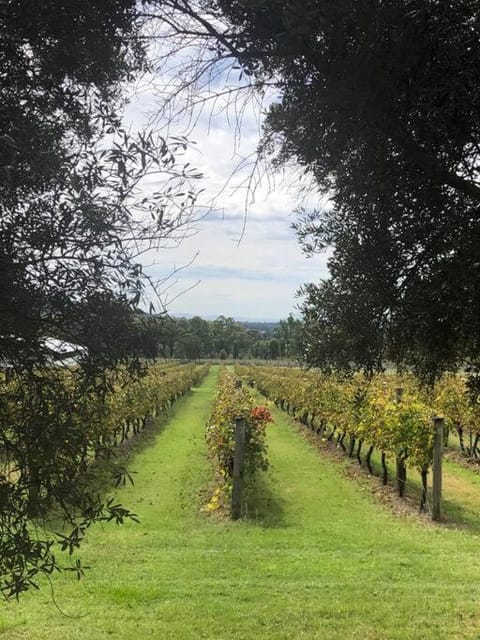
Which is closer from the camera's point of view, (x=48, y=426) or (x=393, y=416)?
(x=48, y=426)

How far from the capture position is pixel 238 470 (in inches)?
401

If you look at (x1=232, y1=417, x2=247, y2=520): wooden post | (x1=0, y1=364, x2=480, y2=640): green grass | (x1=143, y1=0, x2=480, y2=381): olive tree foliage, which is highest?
(x1=143, y1=0, x2=480, y2=381): olive tree foliage

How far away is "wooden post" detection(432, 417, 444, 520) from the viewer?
395 inches

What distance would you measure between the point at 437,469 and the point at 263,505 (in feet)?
10.8

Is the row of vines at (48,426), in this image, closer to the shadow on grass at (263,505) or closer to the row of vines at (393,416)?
the row of vines at (393,416)

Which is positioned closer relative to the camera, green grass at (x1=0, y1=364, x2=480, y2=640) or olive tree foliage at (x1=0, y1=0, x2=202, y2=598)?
olive tree foliage at (x1=0, y1=0, x2=202, y2=598)

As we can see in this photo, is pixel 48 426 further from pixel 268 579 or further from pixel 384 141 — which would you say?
pixel 268 579

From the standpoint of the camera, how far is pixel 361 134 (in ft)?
9.21

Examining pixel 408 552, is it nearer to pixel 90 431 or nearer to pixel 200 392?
pixel 90 431

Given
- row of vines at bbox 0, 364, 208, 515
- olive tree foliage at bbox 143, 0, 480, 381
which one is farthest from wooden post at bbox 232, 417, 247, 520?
row of vines at bbox 0, 364, 208, 515

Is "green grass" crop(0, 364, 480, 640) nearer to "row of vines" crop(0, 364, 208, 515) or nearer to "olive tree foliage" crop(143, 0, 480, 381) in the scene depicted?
"olive tree foliage" crop(143, 0, 480, 381)

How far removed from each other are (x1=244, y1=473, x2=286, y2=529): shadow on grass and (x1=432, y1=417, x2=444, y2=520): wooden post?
274 cm

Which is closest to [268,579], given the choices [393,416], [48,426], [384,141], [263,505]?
[263,505]

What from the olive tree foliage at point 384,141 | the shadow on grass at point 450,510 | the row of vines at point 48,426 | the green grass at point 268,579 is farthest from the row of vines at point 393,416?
the row of vines at point 48,426
